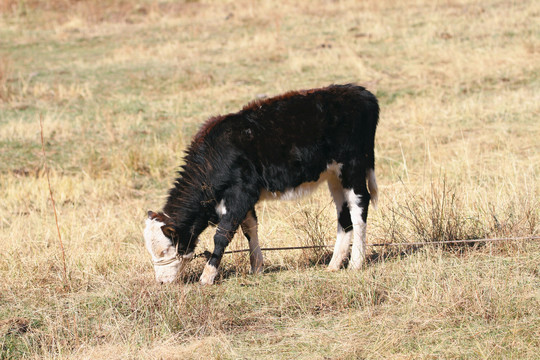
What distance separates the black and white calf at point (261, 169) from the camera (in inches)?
234

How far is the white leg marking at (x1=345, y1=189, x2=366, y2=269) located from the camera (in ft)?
20.3

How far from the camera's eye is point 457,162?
10.0 meters

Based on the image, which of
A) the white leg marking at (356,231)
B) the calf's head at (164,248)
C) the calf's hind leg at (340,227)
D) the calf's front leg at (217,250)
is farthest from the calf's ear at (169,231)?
the white leg marking at (356,231)

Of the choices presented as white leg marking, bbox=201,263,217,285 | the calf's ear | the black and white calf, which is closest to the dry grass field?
white leg marking, bbox=201,263,217,285

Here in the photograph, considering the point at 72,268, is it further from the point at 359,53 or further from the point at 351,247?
the point at 359,53

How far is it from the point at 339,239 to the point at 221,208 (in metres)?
1.21

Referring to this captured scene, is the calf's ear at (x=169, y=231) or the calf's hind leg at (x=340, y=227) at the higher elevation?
the calf's ear at (x=169, y=231)

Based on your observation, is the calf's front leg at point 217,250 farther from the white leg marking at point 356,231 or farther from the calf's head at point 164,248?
the white leg marking at point 356,231

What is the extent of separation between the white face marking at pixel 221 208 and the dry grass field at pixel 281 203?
63 centimetres

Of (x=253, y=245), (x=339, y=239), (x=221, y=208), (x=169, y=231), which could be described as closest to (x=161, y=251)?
(x=169, y=231)

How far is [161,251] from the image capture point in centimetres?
588

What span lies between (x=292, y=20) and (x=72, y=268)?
20.6 meters

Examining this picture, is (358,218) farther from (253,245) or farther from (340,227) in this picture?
(253,245)

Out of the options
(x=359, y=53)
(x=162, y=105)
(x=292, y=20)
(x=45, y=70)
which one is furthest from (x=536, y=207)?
(x=292, y=20)
